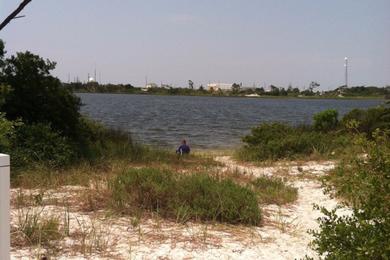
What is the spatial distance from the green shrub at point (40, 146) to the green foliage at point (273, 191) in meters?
3.84

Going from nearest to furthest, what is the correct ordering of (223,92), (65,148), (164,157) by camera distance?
(65,148), (164,157), (223,92)

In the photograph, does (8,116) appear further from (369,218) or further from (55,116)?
(369,218)

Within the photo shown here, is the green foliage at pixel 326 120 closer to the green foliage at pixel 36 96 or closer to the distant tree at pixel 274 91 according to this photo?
the green foliage at pixel 36 96

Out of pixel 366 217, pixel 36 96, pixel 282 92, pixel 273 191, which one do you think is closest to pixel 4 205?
pixel 366 217

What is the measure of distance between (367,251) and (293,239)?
269 cm

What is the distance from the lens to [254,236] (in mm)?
5922

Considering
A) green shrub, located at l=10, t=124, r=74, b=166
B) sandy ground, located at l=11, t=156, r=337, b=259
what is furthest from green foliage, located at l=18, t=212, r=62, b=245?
green shrub, located at l=10, t=124, r=74, b=166

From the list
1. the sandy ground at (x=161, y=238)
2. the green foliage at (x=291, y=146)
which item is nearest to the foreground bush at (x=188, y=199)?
the sandy ground at (x=161, y=238)

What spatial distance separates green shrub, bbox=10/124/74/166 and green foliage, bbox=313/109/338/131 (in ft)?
40.5

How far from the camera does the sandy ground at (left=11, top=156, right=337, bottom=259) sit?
5059 mm

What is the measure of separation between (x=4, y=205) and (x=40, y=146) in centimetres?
772

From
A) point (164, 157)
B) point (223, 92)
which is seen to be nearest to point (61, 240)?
point (164, 157)

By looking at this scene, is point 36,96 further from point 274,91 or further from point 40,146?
point 274,91

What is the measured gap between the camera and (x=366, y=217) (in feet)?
11.9
